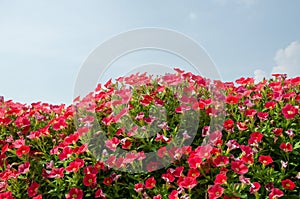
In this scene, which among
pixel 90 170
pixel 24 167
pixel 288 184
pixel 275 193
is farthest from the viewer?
pixel 24 167

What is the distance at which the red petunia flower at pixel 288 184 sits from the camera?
3.20 meters

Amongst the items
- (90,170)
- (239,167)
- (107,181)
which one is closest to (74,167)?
(90,170)

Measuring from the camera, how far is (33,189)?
140 inches

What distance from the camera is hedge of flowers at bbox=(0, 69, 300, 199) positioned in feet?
10.8

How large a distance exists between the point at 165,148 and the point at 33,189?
123 centimetres

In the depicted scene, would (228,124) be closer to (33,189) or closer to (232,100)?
(232,100)

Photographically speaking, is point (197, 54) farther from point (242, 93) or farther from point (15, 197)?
point (15, 197)

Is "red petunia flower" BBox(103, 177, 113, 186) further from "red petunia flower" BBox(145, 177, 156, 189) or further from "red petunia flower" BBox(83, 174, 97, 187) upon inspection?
"red petunia flower" BBox(145, 177, 156, 189)

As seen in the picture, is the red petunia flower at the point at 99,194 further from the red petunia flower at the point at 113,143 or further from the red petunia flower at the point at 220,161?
the red petunia flower at the point at 220,161

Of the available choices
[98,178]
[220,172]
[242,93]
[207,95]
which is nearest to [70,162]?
[98,178]

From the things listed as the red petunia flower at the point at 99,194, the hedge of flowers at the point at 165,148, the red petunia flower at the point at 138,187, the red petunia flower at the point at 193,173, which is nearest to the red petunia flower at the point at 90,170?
the hedge of flowers at the point at 165,148

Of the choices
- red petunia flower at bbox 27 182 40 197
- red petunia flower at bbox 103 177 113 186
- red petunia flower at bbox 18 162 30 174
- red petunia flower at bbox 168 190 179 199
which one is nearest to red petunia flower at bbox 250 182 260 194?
red petunia flower at bbox 168 190 179 199

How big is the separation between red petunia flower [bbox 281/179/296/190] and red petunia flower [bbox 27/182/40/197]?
2103mm

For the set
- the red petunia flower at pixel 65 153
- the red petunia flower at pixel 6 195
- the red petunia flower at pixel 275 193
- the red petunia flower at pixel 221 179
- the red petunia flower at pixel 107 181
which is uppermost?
the red petunia flower at pixel 65 153
